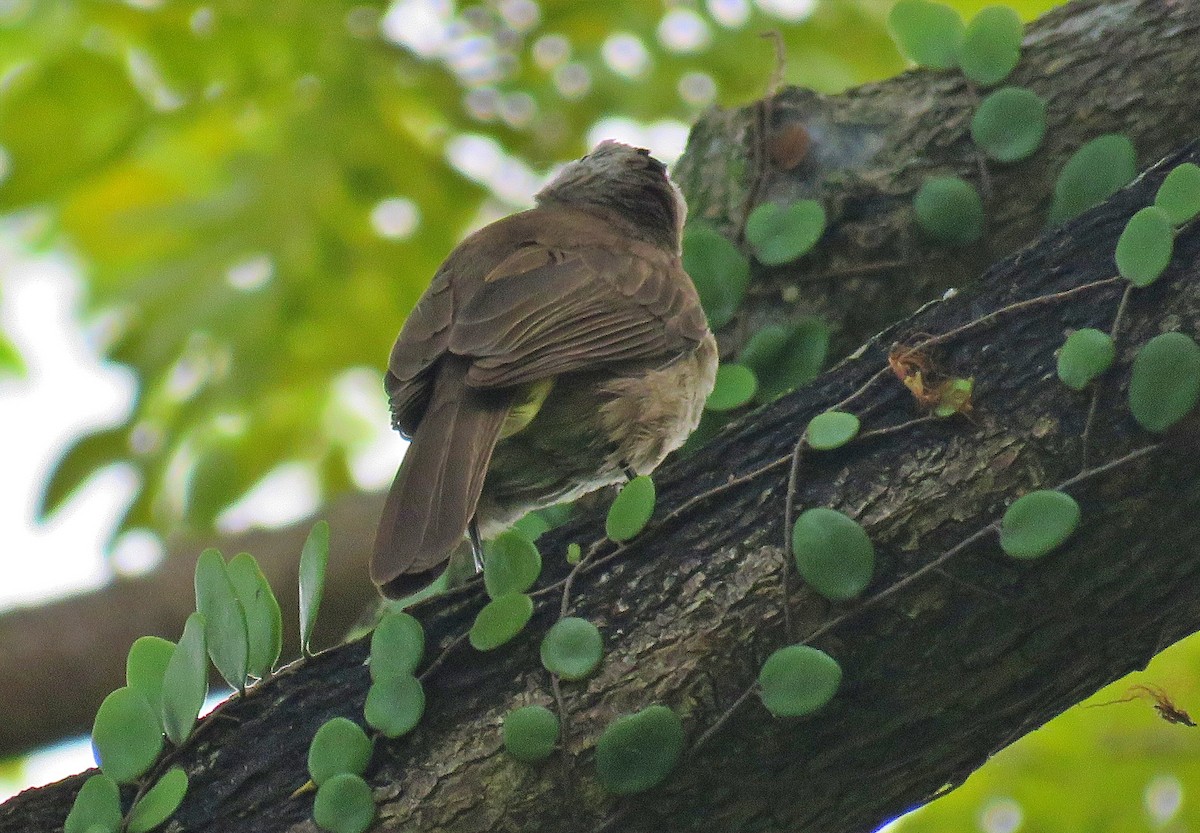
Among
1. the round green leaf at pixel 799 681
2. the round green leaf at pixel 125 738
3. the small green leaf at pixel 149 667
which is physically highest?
the small green leaf at pixel 149 667

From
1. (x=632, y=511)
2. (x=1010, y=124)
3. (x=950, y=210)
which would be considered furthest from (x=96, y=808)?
(x=1010, y=124)

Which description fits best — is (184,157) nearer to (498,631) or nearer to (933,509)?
(498,631)

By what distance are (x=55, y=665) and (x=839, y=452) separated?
3552 mm

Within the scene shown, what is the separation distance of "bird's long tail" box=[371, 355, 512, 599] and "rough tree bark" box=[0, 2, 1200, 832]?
20 centimetres

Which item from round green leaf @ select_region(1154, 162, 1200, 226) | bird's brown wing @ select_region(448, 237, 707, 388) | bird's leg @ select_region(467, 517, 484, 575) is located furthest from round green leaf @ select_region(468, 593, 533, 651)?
round green leaf @ select_region(1154, 162, 1200, 226)

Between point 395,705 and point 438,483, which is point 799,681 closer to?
point 395,705

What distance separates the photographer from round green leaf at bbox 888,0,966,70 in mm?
3959

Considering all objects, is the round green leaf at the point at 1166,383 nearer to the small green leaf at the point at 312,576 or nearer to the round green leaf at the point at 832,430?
the round green leaf at the point at 832,430

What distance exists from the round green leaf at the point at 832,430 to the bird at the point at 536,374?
785 millimetres

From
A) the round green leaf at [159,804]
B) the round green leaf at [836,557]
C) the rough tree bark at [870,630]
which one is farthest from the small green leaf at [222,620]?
the round green leaf at [836,557]

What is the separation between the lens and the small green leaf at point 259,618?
109 inches

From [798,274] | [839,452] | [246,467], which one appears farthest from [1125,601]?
[246,467]

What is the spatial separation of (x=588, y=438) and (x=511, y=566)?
3.08ft

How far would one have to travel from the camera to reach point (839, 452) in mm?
2631
